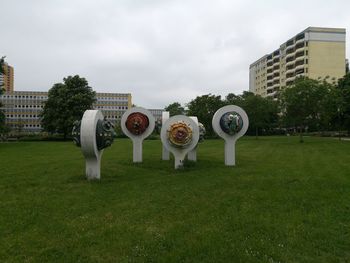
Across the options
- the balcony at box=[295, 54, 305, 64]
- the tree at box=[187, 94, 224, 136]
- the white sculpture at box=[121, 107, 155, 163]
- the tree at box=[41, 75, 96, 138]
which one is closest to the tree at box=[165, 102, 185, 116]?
the tree at box=[187, 94, 224, 136]

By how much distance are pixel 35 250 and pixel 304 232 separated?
16.1ft

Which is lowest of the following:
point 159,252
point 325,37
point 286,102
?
point 159,252

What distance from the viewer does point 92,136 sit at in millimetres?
11633

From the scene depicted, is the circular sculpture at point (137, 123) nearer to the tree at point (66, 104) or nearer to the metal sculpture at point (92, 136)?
the metal sculpture at point (92, 136)

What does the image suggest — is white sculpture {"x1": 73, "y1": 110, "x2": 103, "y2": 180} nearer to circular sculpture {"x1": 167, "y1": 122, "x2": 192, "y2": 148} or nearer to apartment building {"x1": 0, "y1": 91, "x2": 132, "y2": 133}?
circular sculpture {"x1": 167, "y1": 122, "x2": 192, "y2": 148}

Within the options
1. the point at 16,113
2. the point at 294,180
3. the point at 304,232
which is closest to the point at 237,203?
the point at 304,232

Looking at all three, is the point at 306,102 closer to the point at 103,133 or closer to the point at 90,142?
the point at 103,133

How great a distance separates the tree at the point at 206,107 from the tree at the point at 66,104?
1735 cm

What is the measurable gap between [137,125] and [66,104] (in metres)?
36.3

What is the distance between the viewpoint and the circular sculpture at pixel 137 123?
62.6ft

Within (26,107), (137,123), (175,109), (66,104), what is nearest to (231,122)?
(137,123)

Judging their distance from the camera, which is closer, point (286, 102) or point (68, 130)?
point (286, 102)

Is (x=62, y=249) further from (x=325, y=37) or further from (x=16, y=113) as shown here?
(x=16, y=113)

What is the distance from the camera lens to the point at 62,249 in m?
5.65
